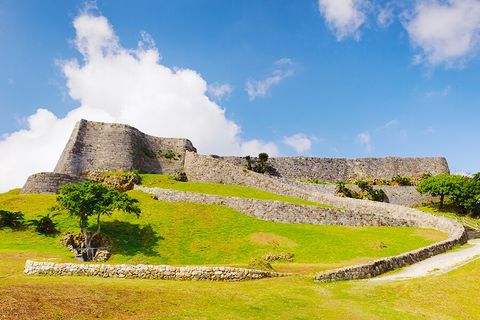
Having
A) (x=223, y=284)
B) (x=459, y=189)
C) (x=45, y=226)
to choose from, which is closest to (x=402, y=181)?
(x=459, y=189)

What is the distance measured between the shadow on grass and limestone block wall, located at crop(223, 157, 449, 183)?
54.8 meters

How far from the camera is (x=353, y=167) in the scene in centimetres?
9769

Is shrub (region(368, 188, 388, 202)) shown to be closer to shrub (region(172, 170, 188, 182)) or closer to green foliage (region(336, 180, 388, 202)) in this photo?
green foliage (region(336, 180, 388, 202))

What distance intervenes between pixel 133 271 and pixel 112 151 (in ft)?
181

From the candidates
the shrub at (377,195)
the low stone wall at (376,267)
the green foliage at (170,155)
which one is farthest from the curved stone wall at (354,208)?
the shrub at (377,195)

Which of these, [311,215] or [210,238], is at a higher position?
[311,215]

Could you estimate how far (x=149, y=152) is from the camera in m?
84.4

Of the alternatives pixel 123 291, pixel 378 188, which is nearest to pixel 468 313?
pixel 123 291

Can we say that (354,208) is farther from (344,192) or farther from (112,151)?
(112,151)

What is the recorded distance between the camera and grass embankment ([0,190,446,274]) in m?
37.4

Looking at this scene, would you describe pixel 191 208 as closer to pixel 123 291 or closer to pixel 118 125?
pixel 123 291

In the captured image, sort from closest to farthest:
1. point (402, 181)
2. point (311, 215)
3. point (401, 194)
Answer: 1. point (311, 215)
2. point (401, 194)
3. point (402, 181)

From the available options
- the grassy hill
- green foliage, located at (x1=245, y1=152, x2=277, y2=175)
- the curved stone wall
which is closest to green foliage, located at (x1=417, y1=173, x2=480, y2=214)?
the curved stone wall

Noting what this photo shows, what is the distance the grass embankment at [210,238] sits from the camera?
37438mm
